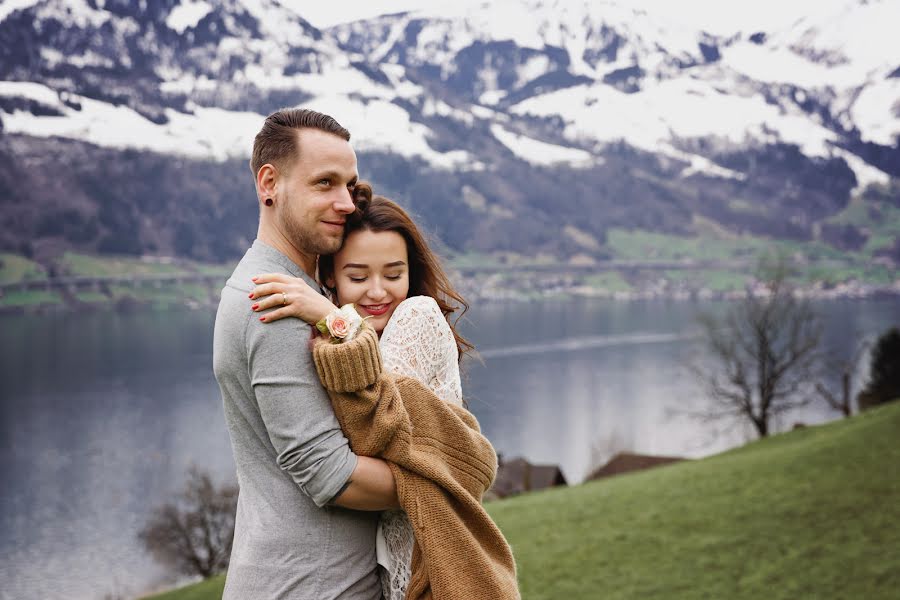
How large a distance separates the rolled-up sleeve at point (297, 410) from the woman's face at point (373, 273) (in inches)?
19.3

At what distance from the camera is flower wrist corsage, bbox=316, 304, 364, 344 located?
6.87 ft

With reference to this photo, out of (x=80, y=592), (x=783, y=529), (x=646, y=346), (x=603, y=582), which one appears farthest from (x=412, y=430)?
(x=646, y=346)

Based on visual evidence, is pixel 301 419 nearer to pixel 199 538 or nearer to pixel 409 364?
pixel 409 364

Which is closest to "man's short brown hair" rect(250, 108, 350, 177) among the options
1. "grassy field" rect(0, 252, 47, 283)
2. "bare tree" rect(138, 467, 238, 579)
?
"bare tree" rect(138, 467, 238, 579)

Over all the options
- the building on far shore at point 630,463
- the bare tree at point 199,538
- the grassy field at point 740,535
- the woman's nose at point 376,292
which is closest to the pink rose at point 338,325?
the woman's nose at point 376,292

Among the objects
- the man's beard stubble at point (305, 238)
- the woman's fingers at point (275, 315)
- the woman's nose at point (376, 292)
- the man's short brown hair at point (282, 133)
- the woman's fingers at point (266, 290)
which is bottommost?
the woman's fingers at point (275, 315)

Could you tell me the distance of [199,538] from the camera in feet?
111

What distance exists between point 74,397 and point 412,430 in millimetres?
70625

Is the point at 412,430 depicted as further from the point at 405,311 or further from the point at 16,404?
the point at 16,404

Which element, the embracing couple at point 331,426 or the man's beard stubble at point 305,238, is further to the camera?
the man's beard stubble at point 305,238

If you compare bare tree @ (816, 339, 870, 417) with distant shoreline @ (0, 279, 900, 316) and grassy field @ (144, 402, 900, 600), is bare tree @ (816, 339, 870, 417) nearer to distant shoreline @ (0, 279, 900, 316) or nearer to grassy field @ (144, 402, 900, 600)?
grassy field @ (144, 402, 900, 600)

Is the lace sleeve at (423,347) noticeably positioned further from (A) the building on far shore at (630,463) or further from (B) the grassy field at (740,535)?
(A) the building on far shore at (630,463)

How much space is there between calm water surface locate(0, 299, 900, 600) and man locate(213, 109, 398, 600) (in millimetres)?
1134

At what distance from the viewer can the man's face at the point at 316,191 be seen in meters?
2.31
